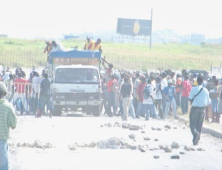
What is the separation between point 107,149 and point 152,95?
8.99 meters

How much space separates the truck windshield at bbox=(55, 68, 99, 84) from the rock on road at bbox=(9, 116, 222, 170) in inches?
173

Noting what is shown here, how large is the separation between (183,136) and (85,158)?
5832 mm

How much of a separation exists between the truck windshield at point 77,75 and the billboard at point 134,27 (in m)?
99.6

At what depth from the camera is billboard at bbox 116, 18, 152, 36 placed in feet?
414

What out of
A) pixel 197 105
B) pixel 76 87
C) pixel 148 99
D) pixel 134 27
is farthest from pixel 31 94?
pixel 134 27

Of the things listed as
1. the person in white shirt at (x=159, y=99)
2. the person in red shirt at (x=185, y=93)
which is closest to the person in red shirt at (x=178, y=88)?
the person in red shirt at (x=185, y=93)

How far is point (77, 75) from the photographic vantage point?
1005 inches

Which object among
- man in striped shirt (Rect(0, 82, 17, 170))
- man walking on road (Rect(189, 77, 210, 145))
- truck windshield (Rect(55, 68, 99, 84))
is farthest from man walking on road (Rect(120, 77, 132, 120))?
man in striped shirt (Rect(0, 82, 17, 170))

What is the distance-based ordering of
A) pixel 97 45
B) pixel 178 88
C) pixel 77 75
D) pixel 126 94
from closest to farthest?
pixel 126 94 < pixel 77 75 < pixel 178 88 < pixel 97 45

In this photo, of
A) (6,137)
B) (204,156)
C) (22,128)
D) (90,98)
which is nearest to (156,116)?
(90,98)

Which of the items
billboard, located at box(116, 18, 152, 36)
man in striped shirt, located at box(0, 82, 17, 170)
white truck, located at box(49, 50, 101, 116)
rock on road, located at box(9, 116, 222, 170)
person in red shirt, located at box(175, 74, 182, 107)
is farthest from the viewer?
billboard, located at box(116, 18, 152, 36)

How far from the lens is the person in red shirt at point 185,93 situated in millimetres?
25078

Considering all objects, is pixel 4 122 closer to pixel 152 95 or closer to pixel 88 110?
pixel 152 95

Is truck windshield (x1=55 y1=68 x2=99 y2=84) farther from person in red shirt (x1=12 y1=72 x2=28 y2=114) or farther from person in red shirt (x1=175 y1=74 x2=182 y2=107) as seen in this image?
person in red shirt (x1=175 y1=74 x2=182 y2=107)
